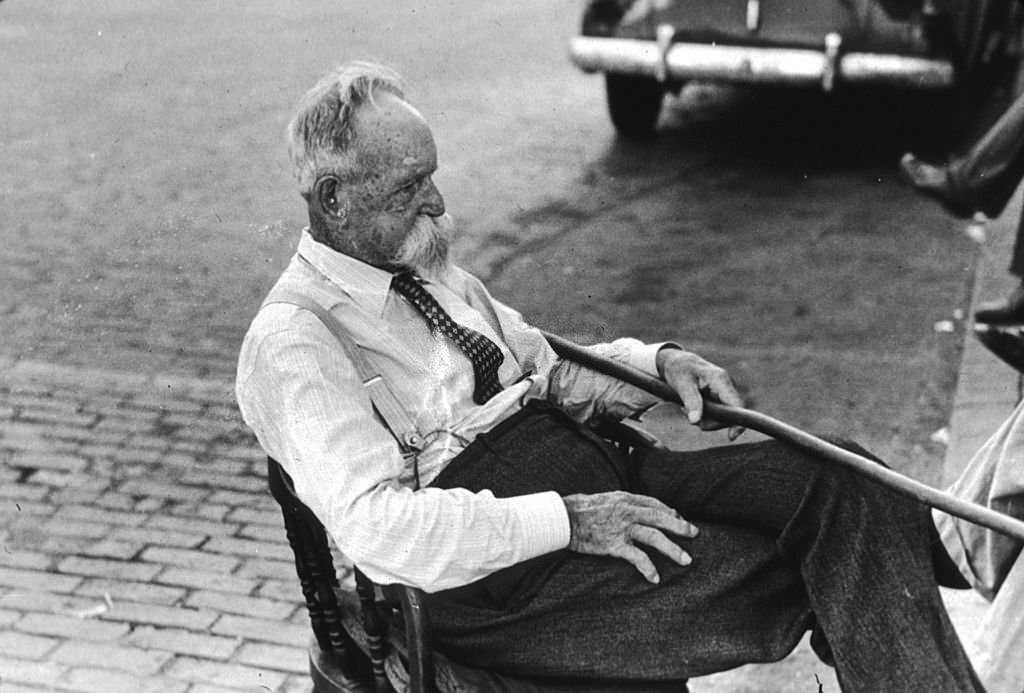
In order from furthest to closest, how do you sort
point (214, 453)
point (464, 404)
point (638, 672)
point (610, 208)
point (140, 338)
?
1. point (610, 208)
2. point (140, 338)
3. point (214, 453)
4. point (464, 404)
5. point (638, 672)

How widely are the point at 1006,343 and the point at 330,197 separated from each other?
3187 millimetres

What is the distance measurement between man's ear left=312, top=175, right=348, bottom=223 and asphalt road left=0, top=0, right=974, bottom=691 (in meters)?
1.69

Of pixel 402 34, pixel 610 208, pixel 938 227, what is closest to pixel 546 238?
pixel 610 208

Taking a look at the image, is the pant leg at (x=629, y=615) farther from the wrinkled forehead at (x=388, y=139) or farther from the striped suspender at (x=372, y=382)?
the wrinkled forehead at (x=388, y=139)

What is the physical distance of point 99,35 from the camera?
9.71 meters

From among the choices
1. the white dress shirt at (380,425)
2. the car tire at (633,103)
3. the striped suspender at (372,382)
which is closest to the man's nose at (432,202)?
the white dress shirt at (380,425)

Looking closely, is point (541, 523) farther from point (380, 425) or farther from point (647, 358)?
point (647, 358)

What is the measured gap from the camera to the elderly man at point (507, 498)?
2182mm

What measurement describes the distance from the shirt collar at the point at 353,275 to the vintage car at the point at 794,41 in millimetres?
5016

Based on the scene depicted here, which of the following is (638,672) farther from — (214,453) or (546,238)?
(546,238)

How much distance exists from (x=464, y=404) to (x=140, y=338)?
128 inches

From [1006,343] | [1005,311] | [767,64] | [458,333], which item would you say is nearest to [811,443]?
[458,333]

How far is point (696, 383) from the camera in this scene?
264 cm

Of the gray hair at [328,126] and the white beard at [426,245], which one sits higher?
the gray hair at [328,126]
